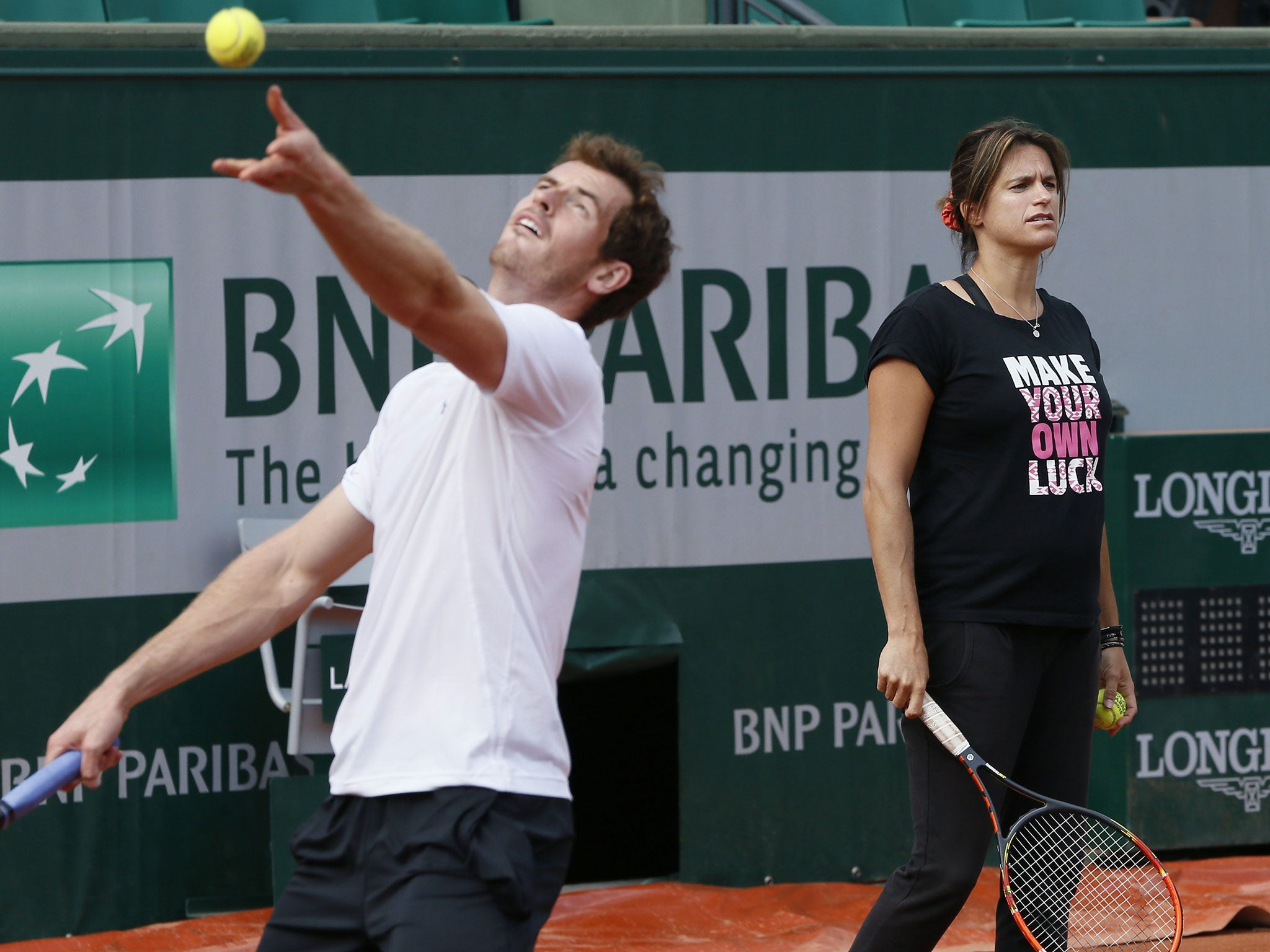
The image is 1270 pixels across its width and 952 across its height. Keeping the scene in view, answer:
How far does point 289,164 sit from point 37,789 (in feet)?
2.93

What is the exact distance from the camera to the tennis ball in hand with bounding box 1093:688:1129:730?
11.2ft

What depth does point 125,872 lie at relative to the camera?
4.61m

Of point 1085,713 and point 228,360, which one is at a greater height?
point 228,360

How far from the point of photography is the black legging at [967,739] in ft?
9.82

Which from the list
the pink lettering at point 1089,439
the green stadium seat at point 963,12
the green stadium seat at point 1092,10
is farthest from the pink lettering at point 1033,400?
the green stadium seat at point 1092,10

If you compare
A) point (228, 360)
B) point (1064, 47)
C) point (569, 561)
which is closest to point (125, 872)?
point (228, 360)

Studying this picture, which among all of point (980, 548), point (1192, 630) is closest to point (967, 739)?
point (980, 548)

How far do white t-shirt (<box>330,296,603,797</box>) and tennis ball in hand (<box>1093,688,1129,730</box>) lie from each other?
5.54 ft

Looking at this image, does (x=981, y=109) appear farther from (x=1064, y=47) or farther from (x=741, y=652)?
(x=741, y=652)

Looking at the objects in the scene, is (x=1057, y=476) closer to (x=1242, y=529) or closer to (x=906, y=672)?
(x=906, y=672)

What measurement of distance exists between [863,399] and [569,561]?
121 inches

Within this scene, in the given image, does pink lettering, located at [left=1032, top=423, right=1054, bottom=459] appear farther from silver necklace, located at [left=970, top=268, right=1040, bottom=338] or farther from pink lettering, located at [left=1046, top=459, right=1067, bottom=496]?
silver necklace, located at [left=970, top=268, right=1040, bottom=338]

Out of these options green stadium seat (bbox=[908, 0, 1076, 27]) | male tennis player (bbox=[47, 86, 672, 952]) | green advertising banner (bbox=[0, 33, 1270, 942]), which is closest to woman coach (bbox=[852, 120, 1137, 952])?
male tennis player (bbox=[47, 86, 672, 952])

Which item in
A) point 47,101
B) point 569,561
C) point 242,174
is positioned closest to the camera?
point 242,174
